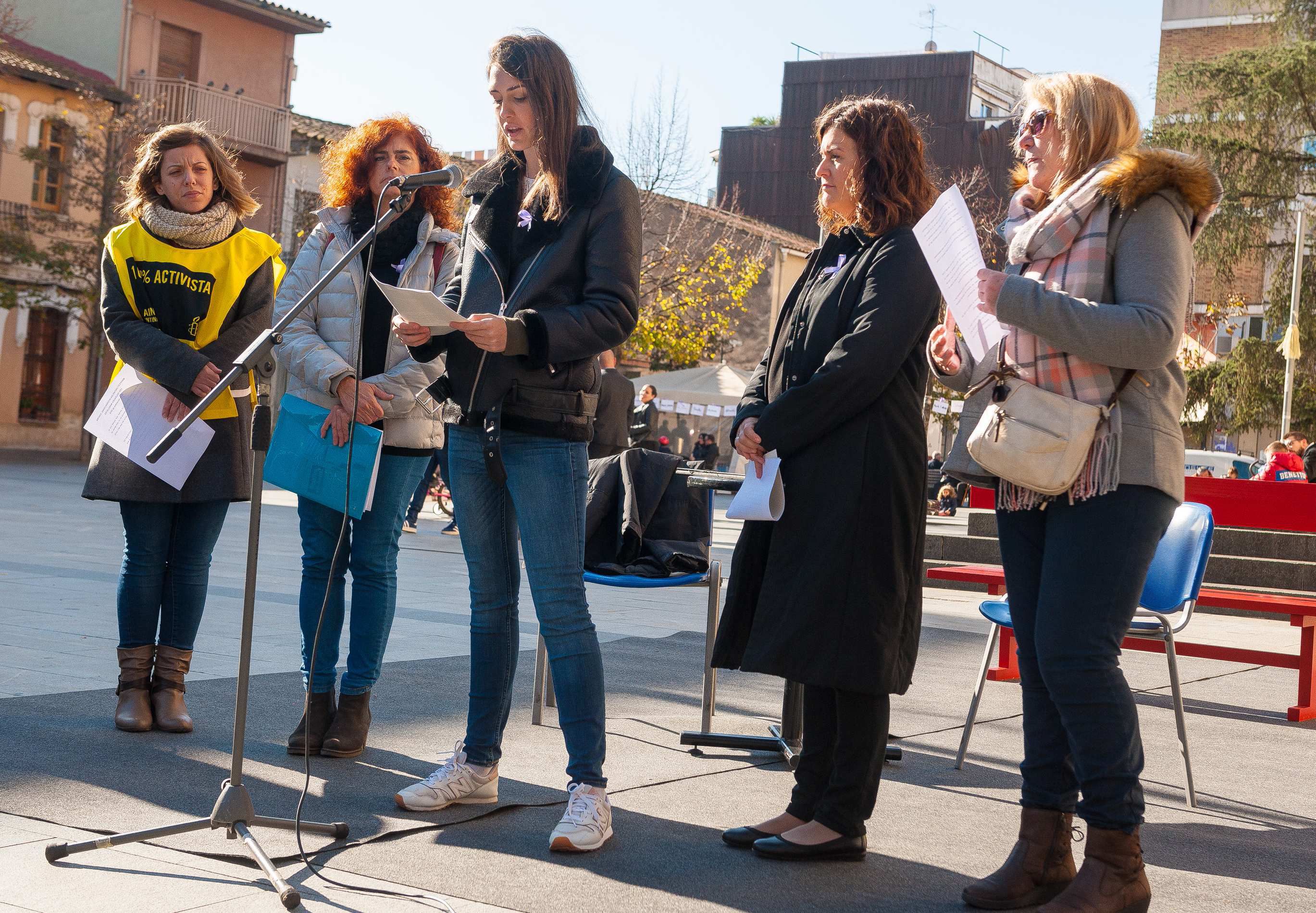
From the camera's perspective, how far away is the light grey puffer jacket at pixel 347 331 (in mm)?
4445

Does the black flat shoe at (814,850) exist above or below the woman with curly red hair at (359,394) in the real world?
below

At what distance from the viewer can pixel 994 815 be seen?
165 inches

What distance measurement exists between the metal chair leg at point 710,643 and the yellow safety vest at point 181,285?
1757 millimetres

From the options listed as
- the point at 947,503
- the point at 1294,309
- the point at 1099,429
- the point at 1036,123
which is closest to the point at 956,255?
the point at 1036,123

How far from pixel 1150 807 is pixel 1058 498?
1775 mm

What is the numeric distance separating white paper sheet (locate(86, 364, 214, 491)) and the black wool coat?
2.11m

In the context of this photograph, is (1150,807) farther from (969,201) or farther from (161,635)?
(969,201)

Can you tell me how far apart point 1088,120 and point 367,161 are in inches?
94.2

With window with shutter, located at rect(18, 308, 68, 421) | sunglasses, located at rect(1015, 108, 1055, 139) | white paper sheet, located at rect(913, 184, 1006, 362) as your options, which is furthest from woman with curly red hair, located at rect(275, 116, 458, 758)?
window with shutter, located at rect(18, 308, 68, 421)

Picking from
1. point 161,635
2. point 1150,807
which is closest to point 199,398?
point 161,635

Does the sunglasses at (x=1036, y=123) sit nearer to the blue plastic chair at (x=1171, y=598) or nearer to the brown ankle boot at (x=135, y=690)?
the blue plastic chair at (x=1171, y=598)

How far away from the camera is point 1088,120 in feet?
10.4

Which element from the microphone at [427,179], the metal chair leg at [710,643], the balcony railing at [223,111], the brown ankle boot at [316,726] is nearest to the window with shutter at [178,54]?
the balcony railing at [223,111]

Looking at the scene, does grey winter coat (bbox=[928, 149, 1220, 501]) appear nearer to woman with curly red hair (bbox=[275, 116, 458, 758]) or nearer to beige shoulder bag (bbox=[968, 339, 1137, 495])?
beige shoulder bag (bbox=[968, 339, 1137, 495])
